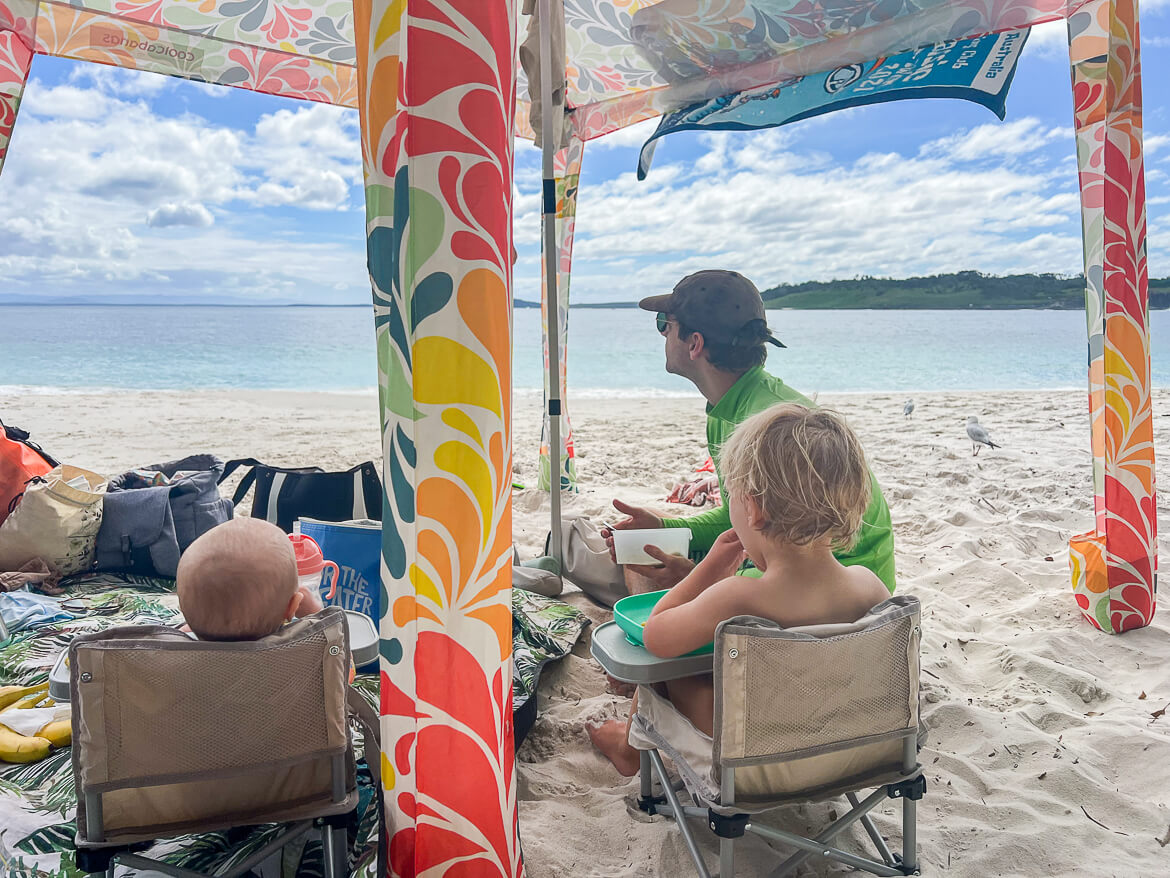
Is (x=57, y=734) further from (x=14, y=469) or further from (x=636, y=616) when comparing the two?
(x=14, y=469)

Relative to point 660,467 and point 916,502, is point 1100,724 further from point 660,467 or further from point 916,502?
point 660,467

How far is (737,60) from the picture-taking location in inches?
125

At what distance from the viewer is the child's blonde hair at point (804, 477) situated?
4.99 ft

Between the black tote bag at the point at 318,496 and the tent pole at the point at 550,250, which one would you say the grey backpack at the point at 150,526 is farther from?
the tent pole at the point at 550,250

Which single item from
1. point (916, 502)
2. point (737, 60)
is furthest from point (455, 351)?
point (916, 502)

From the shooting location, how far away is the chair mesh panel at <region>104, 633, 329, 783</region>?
1.23 m

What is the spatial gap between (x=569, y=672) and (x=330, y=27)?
3.06m

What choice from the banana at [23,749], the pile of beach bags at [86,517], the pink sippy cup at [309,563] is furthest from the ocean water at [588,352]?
the banana at [23,749]

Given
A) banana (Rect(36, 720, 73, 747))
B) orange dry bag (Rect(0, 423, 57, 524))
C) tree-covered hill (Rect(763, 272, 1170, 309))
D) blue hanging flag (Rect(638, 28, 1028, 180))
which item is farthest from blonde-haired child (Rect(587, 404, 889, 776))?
tree-covered hill (Rect(763, 272, 1170, 309))

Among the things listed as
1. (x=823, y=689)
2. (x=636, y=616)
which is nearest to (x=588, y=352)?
(x=636, y=616)

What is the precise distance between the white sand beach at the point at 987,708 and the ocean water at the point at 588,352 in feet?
39.1

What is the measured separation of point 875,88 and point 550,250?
58.0 inches

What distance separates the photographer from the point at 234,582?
1.37 metres

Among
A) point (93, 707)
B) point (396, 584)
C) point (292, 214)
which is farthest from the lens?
point (292, 214)
